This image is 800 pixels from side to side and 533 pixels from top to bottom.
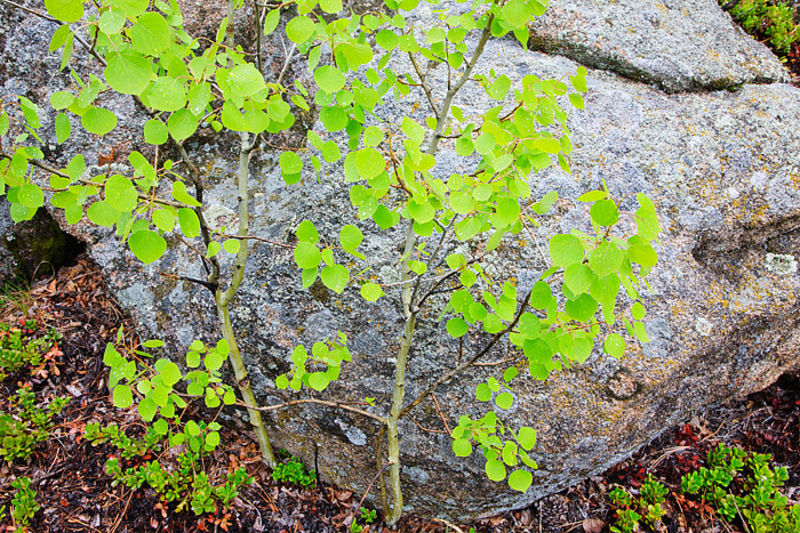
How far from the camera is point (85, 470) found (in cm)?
296

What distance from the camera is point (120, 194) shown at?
1337 millimetres

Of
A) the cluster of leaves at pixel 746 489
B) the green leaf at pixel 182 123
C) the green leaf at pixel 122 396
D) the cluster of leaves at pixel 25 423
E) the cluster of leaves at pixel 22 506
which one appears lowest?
the cluster of leaves at pixel 22 506

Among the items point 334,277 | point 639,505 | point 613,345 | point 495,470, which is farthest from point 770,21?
point 334,277

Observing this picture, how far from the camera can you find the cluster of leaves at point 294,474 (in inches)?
116

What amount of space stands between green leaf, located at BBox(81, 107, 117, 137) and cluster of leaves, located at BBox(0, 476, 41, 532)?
2.49 meters

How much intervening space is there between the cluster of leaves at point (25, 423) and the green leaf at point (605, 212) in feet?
11.6

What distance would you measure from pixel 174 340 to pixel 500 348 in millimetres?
1977

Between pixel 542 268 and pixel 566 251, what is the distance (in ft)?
4.59

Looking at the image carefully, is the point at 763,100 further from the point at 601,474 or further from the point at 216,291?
the point at 216,291

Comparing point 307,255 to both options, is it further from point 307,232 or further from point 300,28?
point 300,28

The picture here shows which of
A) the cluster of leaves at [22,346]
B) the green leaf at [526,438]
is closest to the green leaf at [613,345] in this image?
the green leaf at [526,438]

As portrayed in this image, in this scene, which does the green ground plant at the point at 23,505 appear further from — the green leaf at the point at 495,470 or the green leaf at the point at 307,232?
the green leaf at the point at 495,470

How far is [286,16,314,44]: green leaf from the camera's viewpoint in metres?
1.34

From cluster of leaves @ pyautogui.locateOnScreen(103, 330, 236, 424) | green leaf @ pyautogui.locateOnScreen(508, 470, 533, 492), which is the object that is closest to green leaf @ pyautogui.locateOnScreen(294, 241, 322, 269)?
cluster of leaves @ pyautogui.locateOnScreen(103, 330, 236, 424)
